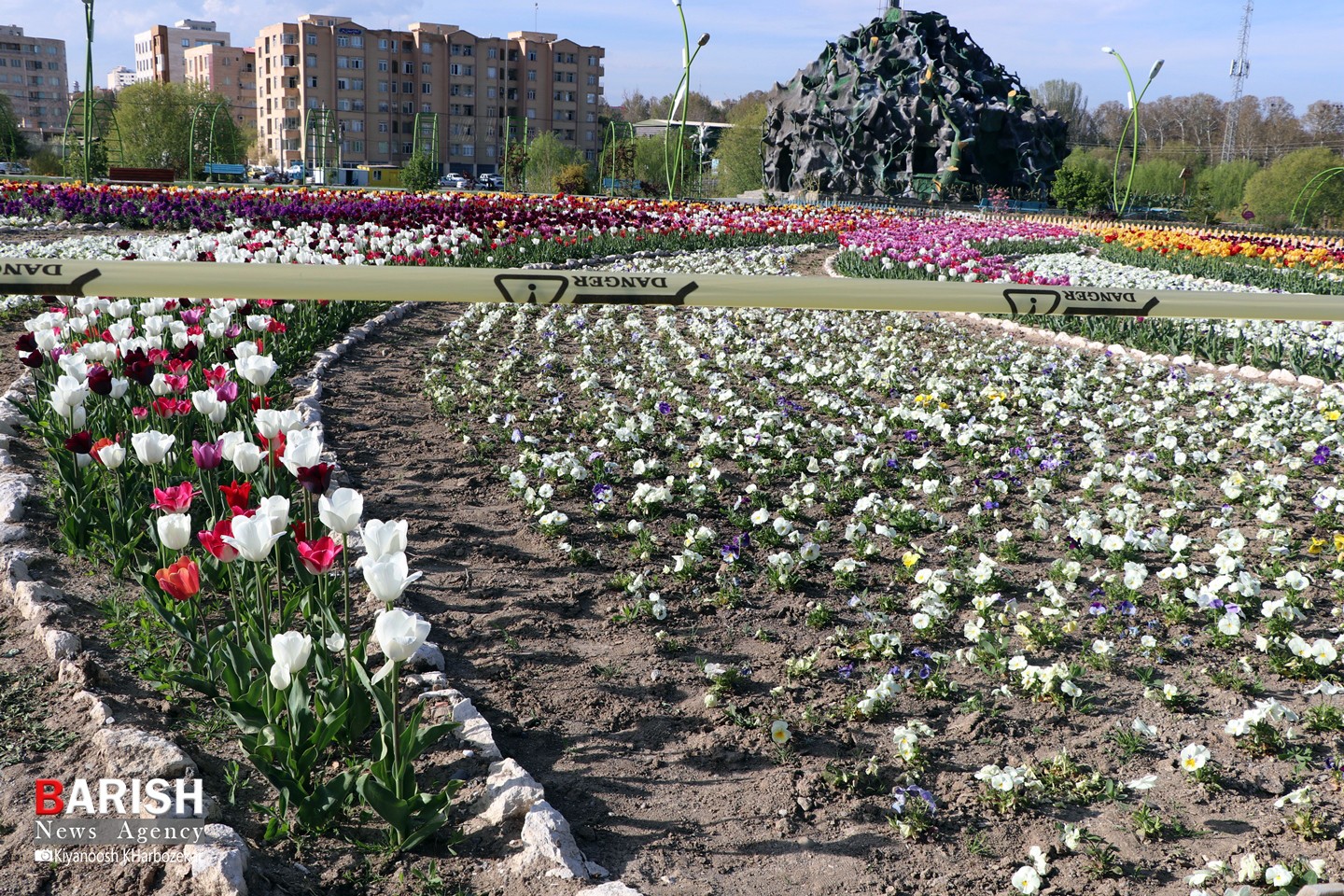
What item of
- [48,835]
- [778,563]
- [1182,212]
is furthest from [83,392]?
[1182,212]

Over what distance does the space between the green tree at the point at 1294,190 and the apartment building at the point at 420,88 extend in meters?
72.9

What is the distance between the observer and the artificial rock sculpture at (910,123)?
49.4 metres

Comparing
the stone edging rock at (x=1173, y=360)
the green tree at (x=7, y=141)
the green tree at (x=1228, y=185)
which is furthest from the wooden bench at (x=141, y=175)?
the green tree at (x=1228, y=185)

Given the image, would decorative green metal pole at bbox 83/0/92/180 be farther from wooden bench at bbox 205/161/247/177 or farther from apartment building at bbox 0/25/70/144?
apartment building at bbox 0/25/70/144

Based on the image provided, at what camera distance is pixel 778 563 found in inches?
172

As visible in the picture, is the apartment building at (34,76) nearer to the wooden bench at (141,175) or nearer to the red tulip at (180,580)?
the wooden bench at (141,175)

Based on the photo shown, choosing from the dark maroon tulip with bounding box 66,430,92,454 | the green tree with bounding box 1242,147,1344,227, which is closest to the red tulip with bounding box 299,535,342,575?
the dark maroon tulip with bounding box 66,430,92,454

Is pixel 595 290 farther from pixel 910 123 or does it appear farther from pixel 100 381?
pixel 910 123

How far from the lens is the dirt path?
271 centimetres

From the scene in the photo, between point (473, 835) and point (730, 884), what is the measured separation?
0.68 m

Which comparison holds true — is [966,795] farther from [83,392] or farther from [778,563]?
[83,392]

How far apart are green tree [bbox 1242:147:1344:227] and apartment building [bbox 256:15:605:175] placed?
7289 cm

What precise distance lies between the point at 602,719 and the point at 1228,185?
61413 mm

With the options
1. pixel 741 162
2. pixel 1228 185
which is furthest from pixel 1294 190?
pixel 741 162
